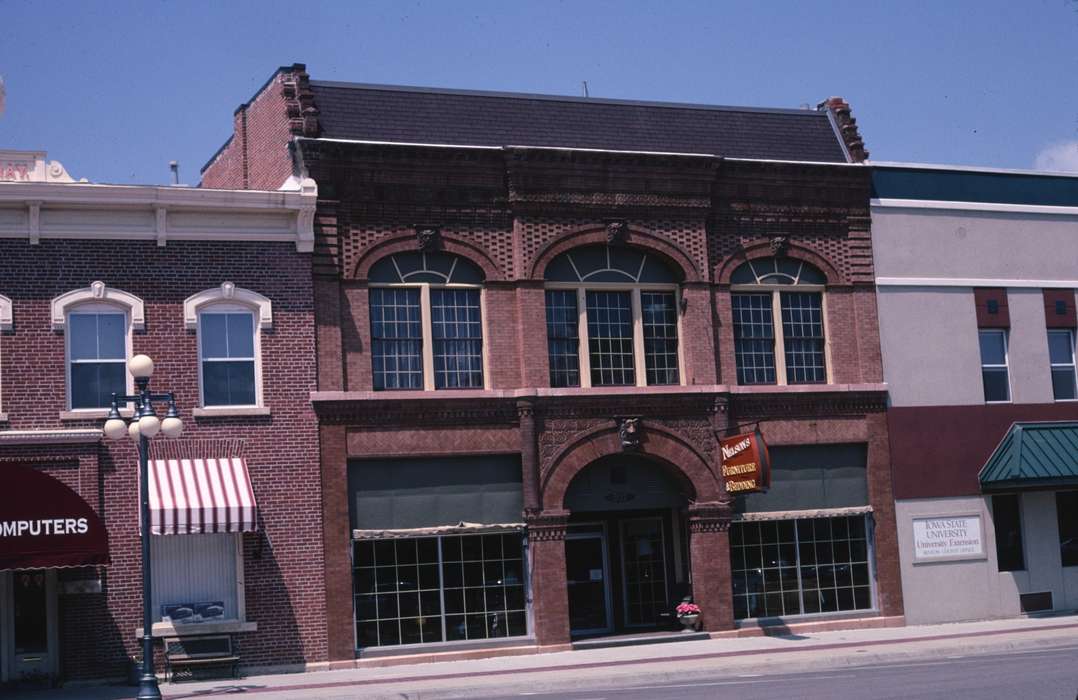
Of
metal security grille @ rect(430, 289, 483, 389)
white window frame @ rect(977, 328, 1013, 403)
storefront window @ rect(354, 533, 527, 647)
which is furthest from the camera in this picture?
white window frame @ rect(977, 328, 1013, 403)

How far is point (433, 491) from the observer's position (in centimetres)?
2777

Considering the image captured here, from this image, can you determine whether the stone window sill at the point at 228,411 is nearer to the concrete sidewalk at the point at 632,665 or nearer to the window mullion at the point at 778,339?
the concrete sidewalk at the point at 632,665

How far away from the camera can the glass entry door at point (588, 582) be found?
2980cm

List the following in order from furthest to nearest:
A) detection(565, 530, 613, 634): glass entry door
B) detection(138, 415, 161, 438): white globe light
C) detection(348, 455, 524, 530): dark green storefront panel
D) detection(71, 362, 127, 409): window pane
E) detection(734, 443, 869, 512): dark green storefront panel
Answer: detection(734, 443, 869, 512): dark green storefront panel
detection(565, 530, 613, 634): glass entry door
detection(348, 455, 524, 530): dark green storefront panel
detection(71, 362, 127, 409): window pane
detection(138, 415, 161, 438): white globe light

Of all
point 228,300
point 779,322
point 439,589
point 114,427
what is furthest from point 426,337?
point 779,322

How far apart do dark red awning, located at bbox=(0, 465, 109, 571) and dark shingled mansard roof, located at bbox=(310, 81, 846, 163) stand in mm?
9206

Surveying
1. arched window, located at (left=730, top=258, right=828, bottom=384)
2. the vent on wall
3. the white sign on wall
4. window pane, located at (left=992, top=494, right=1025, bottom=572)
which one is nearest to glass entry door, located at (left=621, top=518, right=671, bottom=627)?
arched window, located at (left=730, top=258, right=828, bottom=384)

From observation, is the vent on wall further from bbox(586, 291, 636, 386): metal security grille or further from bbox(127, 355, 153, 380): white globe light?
bbox(127, 355, 153, 380): white globe light

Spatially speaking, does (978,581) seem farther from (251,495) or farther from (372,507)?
(251,495)

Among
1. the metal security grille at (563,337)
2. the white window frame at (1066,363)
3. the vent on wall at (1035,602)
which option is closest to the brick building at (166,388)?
the metal security grille at (563,337)

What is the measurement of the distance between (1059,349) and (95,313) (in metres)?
21.8

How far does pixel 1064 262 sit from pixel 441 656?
17.6 m

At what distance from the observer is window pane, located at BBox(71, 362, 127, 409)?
25516 mm

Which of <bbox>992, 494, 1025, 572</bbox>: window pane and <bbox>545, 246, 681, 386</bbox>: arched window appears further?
<bbox>992, 494, 1025, 572</bbox>: window pane
